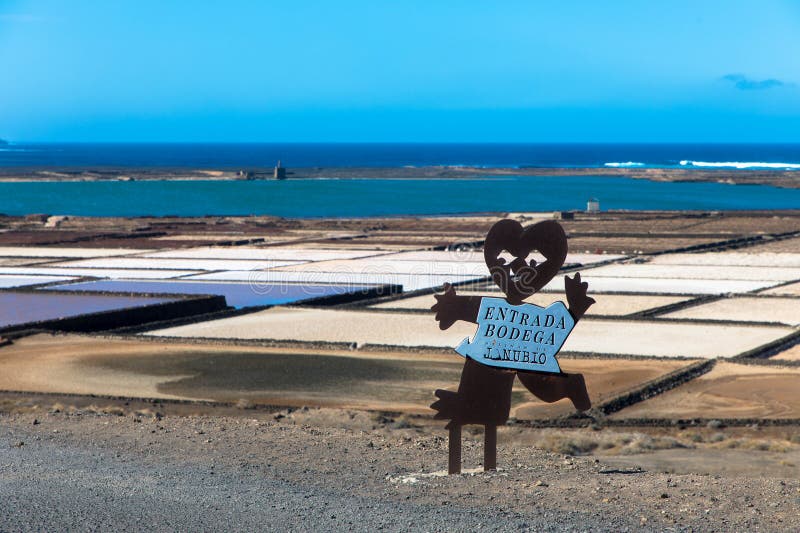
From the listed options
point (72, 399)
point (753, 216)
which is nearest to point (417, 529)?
point (72, 399)

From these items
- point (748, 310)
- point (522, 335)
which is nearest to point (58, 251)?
point (748, 310)

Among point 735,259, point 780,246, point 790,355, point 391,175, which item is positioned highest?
point 391,175

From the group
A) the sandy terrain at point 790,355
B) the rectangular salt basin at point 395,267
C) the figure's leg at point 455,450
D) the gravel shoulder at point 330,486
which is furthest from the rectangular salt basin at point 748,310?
the figure's leg at point 455,450

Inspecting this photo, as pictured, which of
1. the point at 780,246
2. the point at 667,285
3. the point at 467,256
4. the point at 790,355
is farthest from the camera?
the point at 780,246

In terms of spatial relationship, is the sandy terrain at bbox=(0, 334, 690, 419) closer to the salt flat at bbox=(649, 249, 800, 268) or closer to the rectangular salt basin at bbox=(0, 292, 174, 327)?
the rectangular salt basin at bbox=(0, 292, 174, 327)

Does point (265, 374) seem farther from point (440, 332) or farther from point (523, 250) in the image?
point (523, 250)

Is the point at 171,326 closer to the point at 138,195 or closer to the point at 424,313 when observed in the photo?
the point at 424,313

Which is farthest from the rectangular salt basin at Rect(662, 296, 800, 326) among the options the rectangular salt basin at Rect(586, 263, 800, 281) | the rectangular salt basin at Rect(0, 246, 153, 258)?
the rectangular salt basin at Rect(0, 246, 153, 258)
